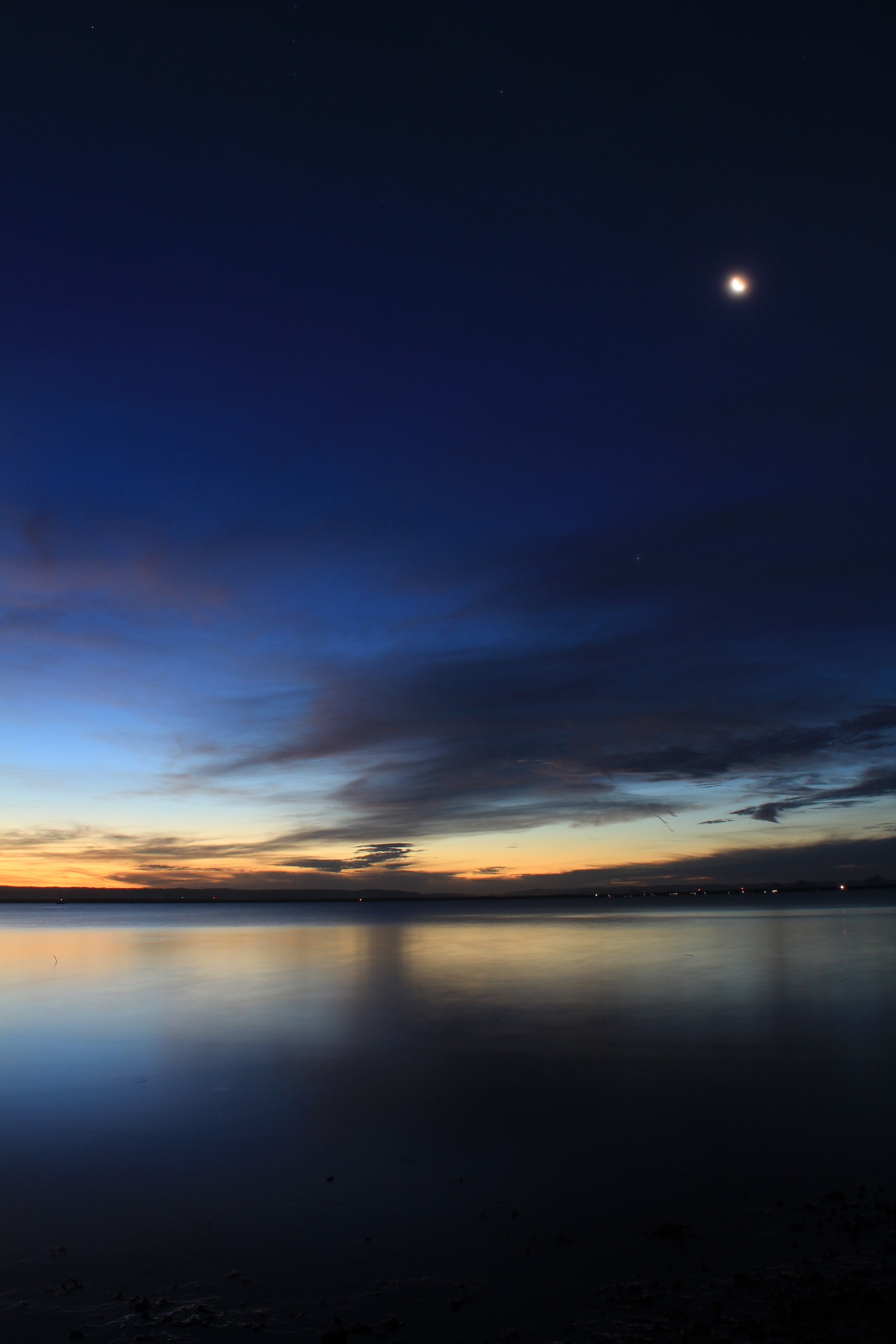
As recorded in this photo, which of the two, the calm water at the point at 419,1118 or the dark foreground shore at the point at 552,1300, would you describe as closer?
the dark foreground shore at the point at 552,1300

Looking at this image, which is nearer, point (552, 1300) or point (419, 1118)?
point (552, 1300)

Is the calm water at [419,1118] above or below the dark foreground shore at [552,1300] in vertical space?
below

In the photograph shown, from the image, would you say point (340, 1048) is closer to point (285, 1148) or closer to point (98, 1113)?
point (98, 1113)

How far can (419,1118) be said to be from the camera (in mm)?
16953

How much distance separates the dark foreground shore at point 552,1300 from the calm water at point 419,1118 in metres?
0.25

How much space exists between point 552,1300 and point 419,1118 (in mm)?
8472

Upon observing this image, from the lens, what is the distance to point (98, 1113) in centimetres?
1781

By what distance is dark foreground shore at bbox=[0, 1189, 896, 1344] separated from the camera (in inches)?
325

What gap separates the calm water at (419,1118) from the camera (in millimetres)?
10953

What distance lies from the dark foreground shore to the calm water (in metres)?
0.25

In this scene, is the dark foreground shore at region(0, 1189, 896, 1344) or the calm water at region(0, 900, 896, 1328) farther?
the calm water at region(0, 900, 896, 1328)

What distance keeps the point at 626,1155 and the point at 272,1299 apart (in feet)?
23.5

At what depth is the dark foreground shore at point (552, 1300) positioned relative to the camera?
827 centimetres

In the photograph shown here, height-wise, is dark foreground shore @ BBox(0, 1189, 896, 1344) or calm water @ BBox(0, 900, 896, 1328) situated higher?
dark foreground shore @ BBox(0, 1189, 896, 1344)
